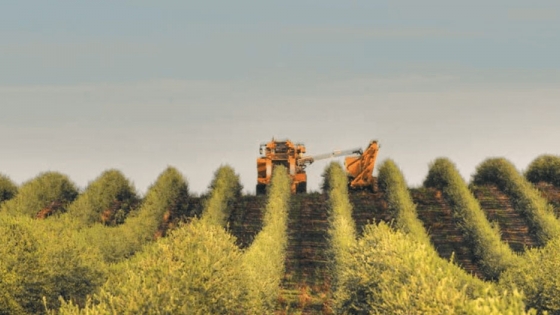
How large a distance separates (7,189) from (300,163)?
30.6 metres

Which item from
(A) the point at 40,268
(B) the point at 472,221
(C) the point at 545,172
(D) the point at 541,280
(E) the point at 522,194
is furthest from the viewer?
(C) the point at 545,172

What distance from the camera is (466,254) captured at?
7494 cm

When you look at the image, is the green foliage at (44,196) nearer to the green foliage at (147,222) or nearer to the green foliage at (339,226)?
the green foliage at (147,222)

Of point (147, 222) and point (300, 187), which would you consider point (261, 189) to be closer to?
point (300, 187)

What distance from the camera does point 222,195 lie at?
286 feet

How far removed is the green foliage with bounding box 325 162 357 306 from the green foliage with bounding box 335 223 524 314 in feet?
3.38

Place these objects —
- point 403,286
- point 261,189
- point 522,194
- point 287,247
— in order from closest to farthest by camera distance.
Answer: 1. point 403,286
2. point 287,247
3. point 522,194
4. point 261,189

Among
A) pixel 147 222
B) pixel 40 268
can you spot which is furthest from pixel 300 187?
pixel 40 268

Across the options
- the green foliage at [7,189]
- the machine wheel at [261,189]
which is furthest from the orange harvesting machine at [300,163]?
the green foliage at [7,189]

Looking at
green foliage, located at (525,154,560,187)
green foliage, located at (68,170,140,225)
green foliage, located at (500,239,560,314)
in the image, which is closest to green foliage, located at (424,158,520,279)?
green foliage, located at (500,239,560,314)

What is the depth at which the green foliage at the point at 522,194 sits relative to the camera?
75688 millimetres

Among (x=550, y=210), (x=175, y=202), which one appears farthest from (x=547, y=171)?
(x=175, y=202)

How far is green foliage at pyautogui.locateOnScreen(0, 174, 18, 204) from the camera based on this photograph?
314 ft

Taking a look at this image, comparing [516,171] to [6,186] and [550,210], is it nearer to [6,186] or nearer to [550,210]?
[550,210]
